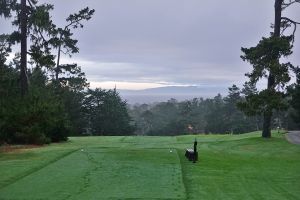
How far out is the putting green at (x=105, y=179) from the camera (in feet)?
36.8

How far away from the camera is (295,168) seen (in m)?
17.0

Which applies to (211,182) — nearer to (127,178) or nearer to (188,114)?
(127,178)

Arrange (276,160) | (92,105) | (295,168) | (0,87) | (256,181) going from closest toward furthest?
1. (256,181)
2. (295,168)
3. (276,160)
4. (0,87)
5. (92,105)

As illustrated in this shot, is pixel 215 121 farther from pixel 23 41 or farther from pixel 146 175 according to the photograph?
pixel 146 175

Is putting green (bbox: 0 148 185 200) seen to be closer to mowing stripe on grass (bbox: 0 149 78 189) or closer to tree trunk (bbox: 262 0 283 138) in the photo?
mowing stripe on grass (bbox: 0 149 78 189)

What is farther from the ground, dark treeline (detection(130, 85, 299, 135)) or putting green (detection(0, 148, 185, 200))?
dark treeline (detection(130, 85, 299, 135))

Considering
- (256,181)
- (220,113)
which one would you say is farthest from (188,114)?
(256,181)

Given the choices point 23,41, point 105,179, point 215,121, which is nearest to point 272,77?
point 23,41

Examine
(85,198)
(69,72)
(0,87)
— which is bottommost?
(85,198)

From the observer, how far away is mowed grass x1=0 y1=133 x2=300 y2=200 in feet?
38.0

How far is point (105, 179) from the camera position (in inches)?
524

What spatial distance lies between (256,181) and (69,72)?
4800cm

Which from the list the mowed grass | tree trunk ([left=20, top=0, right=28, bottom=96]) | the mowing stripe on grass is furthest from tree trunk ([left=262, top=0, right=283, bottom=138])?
tree trunk ([left=20, top=0, right=28, bottom=96])

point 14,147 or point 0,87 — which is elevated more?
point 0,87
